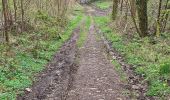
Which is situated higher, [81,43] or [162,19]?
[162,19]

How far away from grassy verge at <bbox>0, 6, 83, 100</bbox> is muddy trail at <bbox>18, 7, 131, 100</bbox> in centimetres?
39

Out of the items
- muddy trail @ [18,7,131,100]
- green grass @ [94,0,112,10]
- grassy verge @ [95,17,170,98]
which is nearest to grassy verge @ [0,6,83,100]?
muddy trail @ [18,7,131,100]

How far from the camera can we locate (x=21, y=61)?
16422 mm

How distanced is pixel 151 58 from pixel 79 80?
475 centimetres

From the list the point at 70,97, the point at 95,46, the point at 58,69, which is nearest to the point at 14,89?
the point at 70,97

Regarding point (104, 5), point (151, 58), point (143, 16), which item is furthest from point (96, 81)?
point (104, 5)

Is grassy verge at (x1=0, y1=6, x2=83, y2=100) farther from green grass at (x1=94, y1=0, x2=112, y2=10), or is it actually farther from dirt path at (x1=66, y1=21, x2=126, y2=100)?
green grass at (x1=94, y1=0, x2=112, y2=10)

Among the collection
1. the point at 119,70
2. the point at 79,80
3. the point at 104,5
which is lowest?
the point at 104,5

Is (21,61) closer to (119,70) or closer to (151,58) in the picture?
(119,70)

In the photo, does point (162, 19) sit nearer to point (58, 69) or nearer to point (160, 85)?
point (58, 69)

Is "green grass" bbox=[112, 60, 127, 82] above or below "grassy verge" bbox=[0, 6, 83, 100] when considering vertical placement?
below

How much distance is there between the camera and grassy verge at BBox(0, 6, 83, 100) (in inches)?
494

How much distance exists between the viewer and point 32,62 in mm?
16797

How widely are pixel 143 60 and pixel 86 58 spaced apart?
10.5 feet
